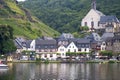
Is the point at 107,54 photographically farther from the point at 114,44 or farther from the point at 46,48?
the point at 46,48

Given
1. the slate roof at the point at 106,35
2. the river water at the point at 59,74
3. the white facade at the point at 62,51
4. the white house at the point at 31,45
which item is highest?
the slate roof at the point at 106,35

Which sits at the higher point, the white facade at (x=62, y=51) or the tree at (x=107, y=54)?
the white facade at (x=62, y=51)

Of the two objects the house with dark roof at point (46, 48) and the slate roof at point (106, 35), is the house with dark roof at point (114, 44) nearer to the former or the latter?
the slate roof at point (106, 35)

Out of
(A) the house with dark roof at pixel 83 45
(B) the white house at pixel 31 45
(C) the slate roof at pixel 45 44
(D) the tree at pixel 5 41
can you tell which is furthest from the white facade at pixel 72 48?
(D) the tree at pixel 5 41

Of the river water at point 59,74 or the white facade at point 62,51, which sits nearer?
the river water at point 59,74

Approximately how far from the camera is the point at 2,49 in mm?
149500

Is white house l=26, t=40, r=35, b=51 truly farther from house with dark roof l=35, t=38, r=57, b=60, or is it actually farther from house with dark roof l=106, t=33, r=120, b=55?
house with dark roof l=106, t=33, r=120, b=55

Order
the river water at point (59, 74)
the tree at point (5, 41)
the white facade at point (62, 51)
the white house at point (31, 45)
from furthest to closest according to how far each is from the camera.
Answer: the white house at point (31, 45)
the white facade at point (62, 51)
the tree at point (5, 41)
the river water at point (59, 74)

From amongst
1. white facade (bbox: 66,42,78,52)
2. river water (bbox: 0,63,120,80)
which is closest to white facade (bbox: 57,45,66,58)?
white facade (bbox: 66,42,78,52)

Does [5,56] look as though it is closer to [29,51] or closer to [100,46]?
[29,51]

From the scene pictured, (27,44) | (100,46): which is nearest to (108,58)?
(100,46)

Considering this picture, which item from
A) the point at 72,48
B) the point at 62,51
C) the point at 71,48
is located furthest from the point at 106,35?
the point at 62,51

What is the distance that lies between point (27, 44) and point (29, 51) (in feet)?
26.6

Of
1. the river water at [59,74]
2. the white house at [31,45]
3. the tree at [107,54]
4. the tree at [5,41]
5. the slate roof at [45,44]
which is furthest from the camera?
the white house at [31,45]
